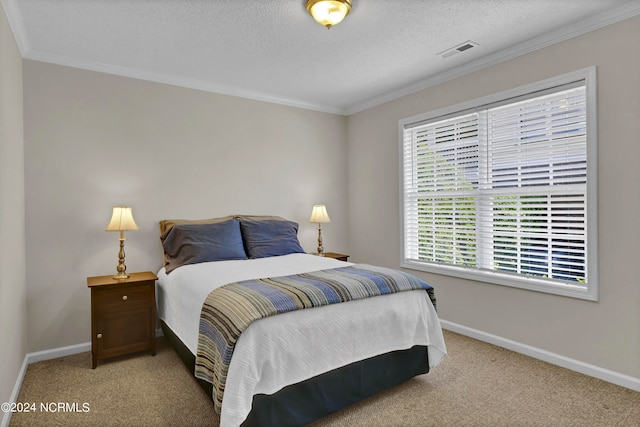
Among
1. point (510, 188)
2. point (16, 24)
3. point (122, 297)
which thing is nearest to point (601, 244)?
point (510, 188)

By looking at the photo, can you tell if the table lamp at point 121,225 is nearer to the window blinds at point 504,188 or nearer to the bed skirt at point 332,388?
the bed skirt at point 332,388

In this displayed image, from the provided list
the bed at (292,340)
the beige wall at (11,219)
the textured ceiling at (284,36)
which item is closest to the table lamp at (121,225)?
the bed at (292,340)

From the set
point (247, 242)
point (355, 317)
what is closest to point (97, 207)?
point (247, 242)

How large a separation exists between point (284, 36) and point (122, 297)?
2.45 metres

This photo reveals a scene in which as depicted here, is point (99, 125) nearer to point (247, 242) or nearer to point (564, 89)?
point (247, 242)

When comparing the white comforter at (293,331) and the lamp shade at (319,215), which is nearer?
the white comforter at (293,331)

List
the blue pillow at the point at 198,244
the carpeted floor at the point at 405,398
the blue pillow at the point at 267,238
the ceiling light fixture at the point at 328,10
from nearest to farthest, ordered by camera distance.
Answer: the carpeted floor at the point at 405,398
the ceiling light fixture at the point at 328,10
the blue pillow at the point at 198,244
the blue pillow at the point at 267,238

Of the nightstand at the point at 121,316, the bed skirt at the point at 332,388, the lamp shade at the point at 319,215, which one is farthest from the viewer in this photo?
the lamp shade at the point at 319,215

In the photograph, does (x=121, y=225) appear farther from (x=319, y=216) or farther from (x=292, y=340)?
(x=319, y=216)

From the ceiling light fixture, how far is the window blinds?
1.73m

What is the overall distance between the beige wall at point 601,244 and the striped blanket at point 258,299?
3.68 feet

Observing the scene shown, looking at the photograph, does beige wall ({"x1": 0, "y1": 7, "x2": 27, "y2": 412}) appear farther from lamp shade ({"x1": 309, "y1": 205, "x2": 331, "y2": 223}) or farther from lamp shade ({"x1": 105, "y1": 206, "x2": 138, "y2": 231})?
lamp shade ({"x1": 309, "y1": 205, "x2": 331, "y2": 223})

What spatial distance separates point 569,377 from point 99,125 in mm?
4349

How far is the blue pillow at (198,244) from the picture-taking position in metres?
3.20
